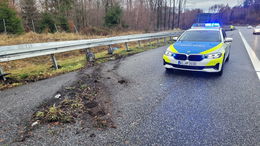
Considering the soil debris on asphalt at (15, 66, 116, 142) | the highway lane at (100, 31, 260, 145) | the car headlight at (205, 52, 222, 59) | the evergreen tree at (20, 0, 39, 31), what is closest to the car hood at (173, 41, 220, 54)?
the car headlight at (205, 52, 222, 59)

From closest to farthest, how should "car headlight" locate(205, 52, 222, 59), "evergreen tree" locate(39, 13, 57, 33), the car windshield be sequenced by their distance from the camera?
1. "car headlight" locate(205, 52, 222, 59)
2. the car windshield
3. "evergreen tree" locate(39, 13, 57, 33)

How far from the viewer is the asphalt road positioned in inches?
94.6

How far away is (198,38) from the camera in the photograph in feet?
21.1

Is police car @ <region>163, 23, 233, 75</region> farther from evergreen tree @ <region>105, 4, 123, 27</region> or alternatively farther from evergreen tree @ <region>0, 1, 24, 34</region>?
evergreen tree @ <region>105, 4, 123, 27</region>

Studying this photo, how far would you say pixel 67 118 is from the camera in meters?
2.92

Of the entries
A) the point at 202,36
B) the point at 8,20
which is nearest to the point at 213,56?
the point at 202,36

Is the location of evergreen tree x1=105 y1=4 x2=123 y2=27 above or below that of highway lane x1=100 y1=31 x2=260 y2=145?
above

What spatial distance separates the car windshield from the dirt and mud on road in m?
4.31

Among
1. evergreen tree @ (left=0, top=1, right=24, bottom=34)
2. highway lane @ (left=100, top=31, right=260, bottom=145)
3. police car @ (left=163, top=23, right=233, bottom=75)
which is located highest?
evergreen tree @ (left=0, top=1, right=24, bottom=34)

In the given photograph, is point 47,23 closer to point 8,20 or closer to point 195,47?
point 8,20

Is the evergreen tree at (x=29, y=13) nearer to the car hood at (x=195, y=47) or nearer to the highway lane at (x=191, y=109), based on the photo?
the car hood at (x=195, y=47)

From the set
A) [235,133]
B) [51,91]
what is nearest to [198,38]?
[235,133]

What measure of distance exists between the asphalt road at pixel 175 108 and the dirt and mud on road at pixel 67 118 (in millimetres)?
58

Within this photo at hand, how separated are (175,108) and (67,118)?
2.12 meters
